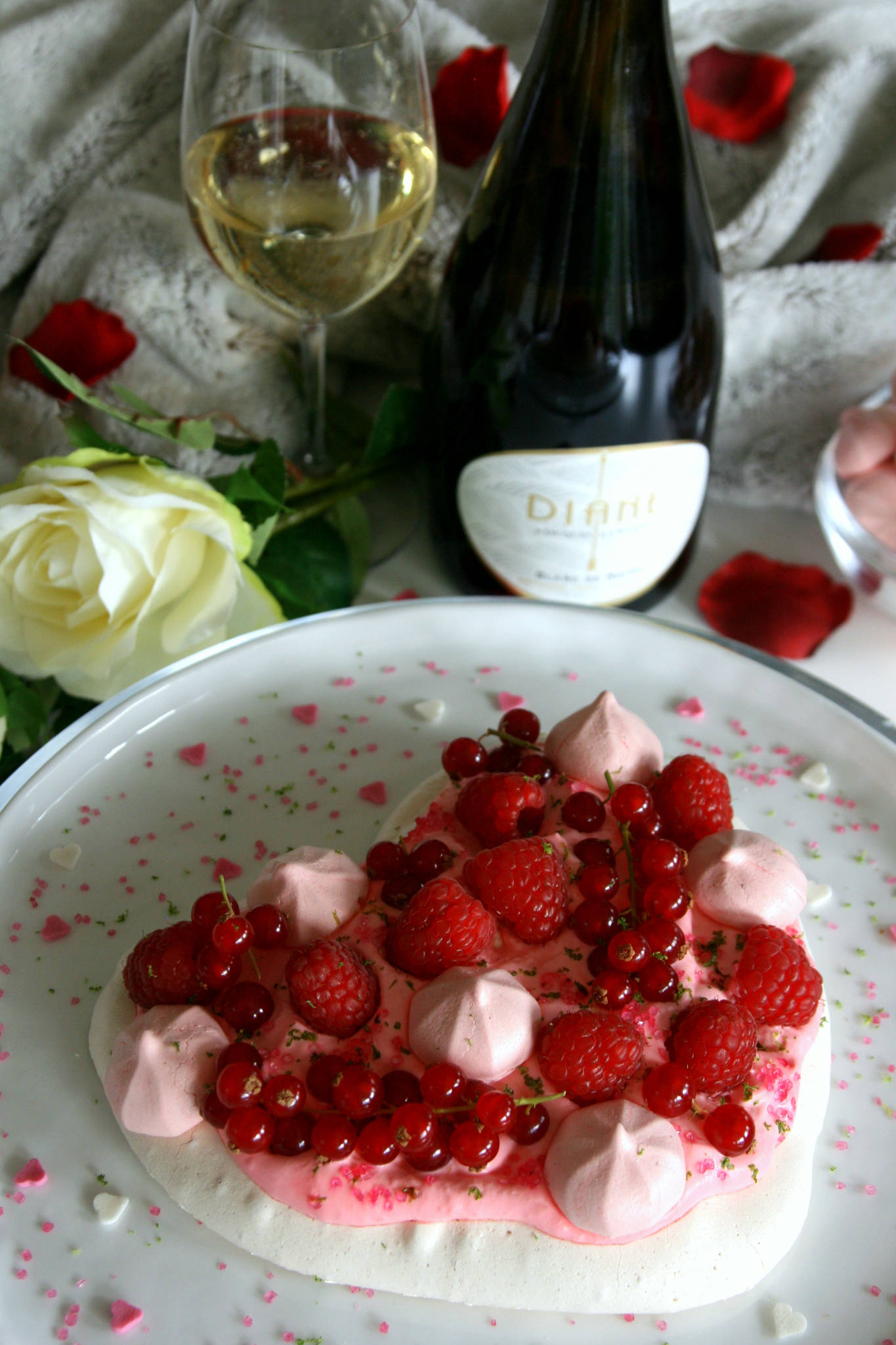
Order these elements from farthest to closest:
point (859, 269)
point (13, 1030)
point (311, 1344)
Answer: point (859, 269) < point (13, 1030) < point (311, 1344)

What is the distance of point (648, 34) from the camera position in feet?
2.86

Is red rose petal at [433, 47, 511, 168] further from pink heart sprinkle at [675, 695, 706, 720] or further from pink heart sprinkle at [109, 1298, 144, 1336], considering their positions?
pink heart sprinkle at [109, 1298, 144, 1336]

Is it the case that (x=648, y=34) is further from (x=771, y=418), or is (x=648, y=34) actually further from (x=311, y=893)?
(x=311, y=893)

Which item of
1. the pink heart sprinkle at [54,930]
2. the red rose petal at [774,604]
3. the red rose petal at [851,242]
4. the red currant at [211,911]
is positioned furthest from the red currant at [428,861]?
the red rose petal at [851,242]

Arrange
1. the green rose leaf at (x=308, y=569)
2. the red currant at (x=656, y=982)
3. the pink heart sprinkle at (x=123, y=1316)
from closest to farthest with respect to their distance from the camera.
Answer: the pink heart sprinkle at (x=123, y=1316) < the red currant at (x=656, y=982) < the green rose leaf at (x=308, y=569)

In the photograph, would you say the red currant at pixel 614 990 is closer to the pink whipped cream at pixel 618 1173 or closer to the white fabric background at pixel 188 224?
the pink whipped cream at pixel 618 1173

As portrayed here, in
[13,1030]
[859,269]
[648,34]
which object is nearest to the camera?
[13,1030]

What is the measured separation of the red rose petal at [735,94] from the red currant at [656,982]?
0.81 metres

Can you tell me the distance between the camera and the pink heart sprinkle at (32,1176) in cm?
59

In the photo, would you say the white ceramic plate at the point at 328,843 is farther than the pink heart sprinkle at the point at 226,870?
No

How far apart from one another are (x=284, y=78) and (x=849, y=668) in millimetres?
707

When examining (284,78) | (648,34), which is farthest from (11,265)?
(648,34)

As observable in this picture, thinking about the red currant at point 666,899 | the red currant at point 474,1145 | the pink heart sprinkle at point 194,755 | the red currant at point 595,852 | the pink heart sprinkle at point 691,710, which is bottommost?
the pink heart sprinkle at point 194,755

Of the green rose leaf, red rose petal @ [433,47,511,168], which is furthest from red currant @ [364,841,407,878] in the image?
red rose petal @ [433,47,511,168]
